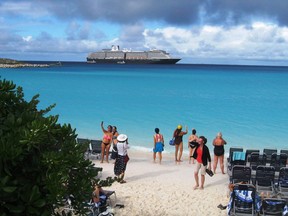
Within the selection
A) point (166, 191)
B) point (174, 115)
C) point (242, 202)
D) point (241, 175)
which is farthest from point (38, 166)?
point (174, 115)

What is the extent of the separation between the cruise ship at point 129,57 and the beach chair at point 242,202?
409 feet

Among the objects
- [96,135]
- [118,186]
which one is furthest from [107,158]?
[96,135]

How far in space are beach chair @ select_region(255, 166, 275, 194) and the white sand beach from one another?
0.78m

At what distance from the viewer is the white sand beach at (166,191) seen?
859 centimetres

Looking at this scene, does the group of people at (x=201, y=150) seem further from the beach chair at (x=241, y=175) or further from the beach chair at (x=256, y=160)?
the beach chair at (x=256, y=160)

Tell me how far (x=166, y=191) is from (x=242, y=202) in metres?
2.28

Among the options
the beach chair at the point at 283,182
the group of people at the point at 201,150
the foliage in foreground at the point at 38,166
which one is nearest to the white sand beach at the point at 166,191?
the group of people at the point at 201,150

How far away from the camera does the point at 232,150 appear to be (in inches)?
472

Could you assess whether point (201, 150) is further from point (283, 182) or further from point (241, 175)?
point (283, 182)

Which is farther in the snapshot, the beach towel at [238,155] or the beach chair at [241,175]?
the beach towel at [238,155]

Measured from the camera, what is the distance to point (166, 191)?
979 cm

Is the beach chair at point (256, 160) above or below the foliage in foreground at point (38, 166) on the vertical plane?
below

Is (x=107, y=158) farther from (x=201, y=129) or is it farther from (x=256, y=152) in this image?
(x=201, y=129)

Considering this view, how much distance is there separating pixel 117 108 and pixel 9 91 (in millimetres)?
27532
